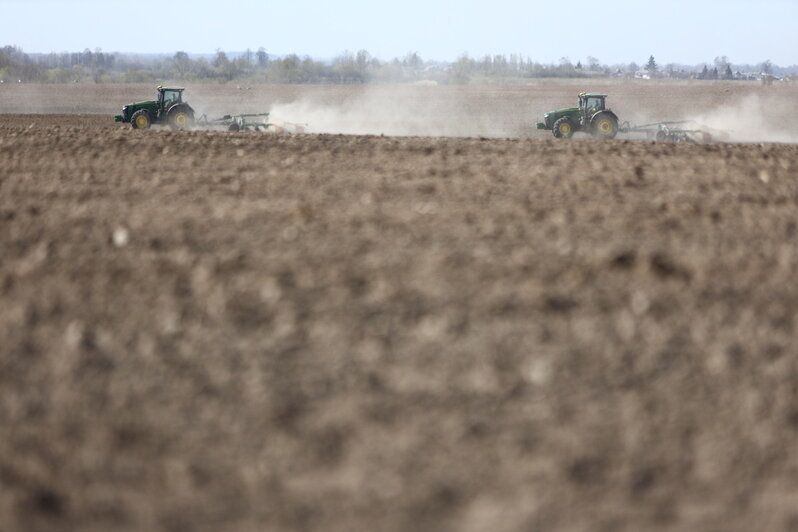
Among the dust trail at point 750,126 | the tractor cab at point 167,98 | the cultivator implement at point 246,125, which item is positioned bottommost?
the dust trail at point 750,126

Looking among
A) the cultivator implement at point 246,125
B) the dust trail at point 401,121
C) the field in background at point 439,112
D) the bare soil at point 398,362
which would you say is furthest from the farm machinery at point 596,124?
the bare soil at point 398,362

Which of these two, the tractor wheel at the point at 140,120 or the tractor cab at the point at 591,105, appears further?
the tractor cab at the point at 591,105

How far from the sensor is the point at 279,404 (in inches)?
265

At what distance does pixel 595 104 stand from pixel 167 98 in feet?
45.1

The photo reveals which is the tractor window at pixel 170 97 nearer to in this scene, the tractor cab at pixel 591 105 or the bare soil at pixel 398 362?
the tractor cab at pixel 591 105

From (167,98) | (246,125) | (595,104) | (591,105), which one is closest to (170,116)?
(167,98)

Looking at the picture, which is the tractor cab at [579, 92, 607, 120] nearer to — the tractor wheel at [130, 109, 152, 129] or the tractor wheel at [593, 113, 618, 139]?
the tractor wheel at [593, 113, 618, 139]

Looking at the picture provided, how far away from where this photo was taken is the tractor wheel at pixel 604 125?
30.6m

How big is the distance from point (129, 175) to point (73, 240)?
454 cm

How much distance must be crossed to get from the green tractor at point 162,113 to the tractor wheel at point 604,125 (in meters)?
12.8

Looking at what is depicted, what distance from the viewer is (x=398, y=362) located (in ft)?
24.0

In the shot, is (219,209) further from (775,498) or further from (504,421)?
(775,498)

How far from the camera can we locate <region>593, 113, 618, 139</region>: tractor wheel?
30562mm

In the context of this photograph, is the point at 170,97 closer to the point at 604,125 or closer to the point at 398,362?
the point at 604,125
